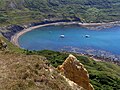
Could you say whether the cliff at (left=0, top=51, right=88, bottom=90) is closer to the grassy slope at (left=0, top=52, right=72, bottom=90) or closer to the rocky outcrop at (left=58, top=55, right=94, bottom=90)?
the grassy slope at (left=0, top=52, right=72, bottom=90)

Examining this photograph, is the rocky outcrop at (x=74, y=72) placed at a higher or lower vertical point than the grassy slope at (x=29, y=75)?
lower

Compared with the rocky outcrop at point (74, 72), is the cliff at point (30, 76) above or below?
above

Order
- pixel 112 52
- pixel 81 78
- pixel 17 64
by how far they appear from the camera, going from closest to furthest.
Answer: pixel 17 64, pixel 81 78, pixel 112 52

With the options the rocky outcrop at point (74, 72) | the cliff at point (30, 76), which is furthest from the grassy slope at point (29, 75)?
the rocky outcrop at point (74, 72)

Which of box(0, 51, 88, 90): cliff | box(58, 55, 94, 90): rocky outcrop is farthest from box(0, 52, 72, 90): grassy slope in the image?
box(58, 55, 94, 90): rocky outcrop

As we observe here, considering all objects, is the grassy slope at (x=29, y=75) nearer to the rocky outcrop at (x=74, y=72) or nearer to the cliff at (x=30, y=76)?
the cliff at (x=30, y=76)

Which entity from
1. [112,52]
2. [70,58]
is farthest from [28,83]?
[112,52]

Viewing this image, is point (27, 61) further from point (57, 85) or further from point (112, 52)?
point (112, 52)

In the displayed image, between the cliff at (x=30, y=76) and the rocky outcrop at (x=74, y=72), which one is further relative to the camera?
the rocky outcrop at (x=74, y=72)
